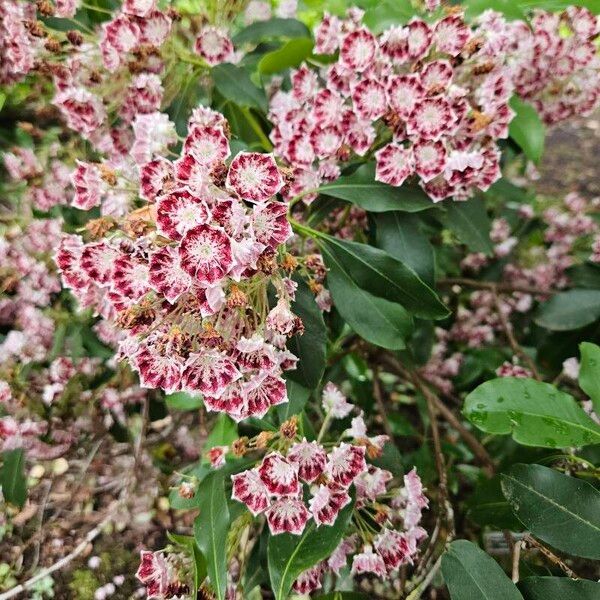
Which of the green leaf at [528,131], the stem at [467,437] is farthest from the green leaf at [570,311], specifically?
the green leaf at [528,131]

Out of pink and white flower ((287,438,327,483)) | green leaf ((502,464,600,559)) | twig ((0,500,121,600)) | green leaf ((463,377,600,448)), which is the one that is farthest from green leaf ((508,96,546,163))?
twig ((0,500,121,600))

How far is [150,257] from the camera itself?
2.55 ft

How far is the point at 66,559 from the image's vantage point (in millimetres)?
1641

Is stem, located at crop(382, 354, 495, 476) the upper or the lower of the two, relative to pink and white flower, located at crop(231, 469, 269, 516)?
lower

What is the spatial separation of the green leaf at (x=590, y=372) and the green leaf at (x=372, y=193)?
36 cm

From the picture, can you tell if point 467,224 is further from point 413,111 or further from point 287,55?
point 287,55

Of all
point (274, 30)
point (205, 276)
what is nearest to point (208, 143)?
point (205, 276)

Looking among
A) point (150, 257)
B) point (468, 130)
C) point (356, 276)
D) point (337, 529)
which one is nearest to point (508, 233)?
point (468, 130)

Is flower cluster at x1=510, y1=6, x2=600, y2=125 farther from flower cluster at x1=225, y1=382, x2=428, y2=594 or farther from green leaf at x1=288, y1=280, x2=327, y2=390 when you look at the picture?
flower cluster at x1=225, y1=382, x2=428, y2=594

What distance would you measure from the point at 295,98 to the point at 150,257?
614mm

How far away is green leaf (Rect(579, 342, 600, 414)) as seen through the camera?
0.98m

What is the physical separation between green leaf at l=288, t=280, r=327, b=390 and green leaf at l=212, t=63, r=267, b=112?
0.45 m

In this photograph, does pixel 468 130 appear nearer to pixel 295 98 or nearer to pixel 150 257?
pixel 295 98

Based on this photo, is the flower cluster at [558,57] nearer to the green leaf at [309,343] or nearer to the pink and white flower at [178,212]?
the green leaf at [309,343]
